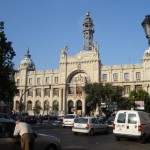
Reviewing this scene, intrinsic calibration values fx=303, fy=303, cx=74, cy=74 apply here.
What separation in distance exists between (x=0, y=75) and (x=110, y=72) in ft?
178

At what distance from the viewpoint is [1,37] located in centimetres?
3291

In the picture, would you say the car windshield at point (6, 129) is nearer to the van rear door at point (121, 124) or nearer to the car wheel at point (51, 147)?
the car wheel at point (51, 147)

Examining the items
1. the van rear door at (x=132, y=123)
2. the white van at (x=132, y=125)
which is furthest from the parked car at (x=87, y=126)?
the van rear door at (x=132, y=123)

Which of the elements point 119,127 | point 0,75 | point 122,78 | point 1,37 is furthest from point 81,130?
point 122,78

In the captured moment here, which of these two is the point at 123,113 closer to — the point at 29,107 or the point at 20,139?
the point at 20,139

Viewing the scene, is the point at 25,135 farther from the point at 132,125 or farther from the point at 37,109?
the point at 37,109

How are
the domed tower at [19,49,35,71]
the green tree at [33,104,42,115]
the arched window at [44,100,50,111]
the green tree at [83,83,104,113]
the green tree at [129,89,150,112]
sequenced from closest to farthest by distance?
the green tree at [83,83,104,113]
the green tree at [129,89,150,112]
the green tree at [33,104,42,115]
the arched window at [44,100,50,111]
the domed tower at [19,49,35,71]

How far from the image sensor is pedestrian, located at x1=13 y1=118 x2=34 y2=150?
958 cm

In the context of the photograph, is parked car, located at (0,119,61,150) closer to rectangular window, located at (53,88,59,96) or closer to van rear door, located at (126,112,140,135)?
van rear door, located at (126,112,140,135)

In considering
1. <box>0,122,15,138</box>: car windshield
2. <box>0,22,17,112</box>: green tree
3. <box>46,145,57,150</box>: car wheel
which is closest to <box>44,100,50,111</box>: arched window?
<box>0,22,17,112</box>: green tree

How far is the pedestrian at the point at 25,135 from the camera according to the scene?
9578mm

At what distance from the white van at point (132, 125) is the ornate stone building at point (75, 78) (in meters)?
60.2

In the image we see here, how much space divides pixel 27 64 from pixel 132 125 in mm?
83023

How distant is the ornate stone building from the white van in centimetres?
6019
